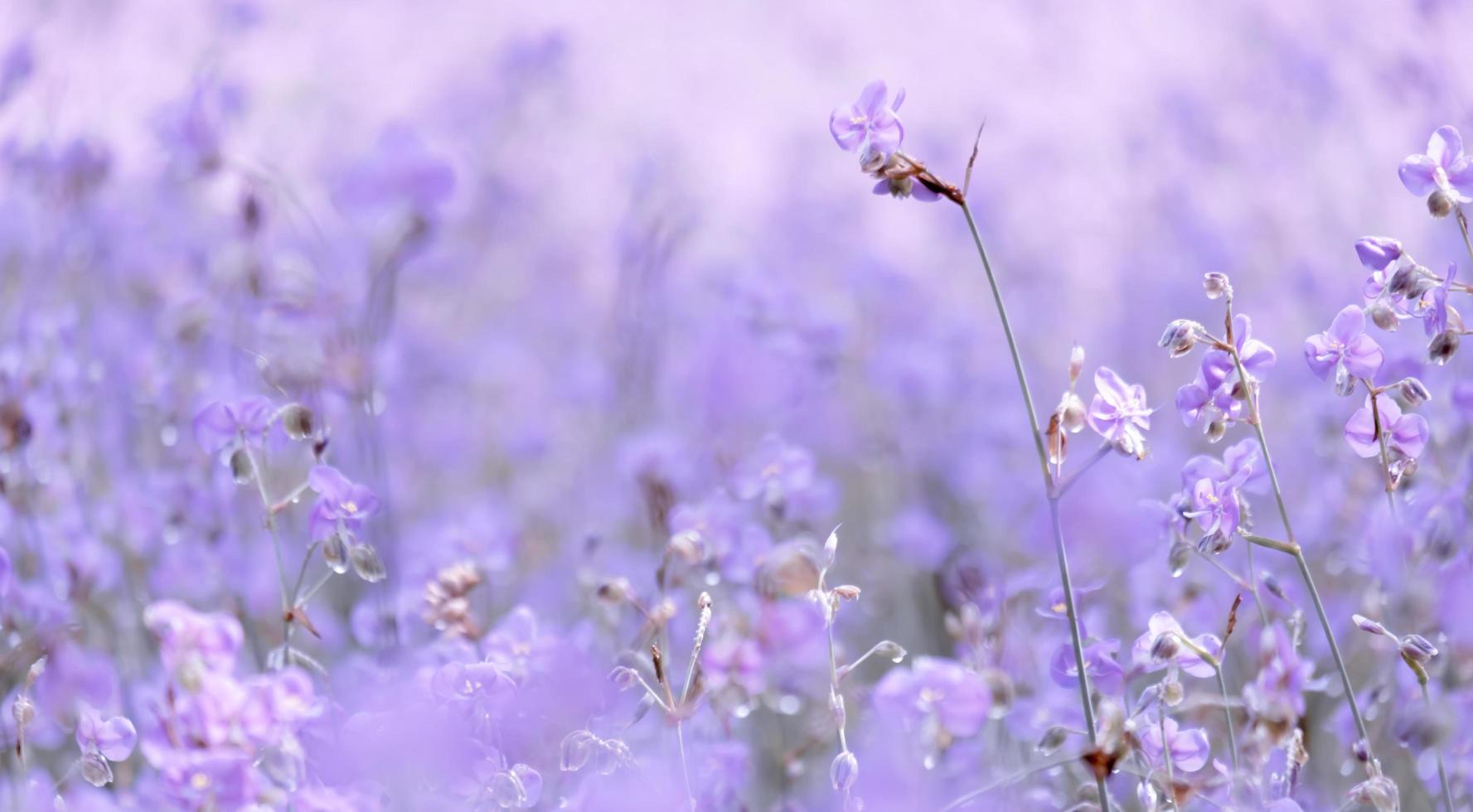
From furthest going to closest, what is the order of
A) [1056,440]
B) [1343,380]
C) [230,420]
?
[230,420]
[1343,380]
[1056,440]

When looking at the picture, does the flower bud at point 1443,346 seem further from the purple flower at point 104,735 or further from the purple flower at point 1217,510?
the purple flower at point 104,735

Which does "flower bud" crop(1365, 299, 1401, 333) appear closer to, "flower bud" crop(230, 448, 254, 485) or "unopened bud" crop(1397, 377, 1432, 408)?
"unopened bud" crop(1397, 377, 1432, 408)

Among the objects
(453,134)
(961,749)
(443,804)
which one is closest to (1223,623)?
(961,749)

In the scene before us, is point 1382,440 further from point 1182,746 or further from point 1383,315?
point 1182,746

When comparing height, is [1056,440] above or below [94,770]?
above

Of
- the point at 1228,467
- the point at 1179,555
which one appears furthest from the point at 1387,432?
the point at 1179,555

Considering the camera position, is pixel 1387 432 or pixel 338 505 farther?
pixel 338 505

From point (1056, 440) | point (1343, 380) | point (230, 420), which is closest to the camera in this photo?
point (1056, 440)
